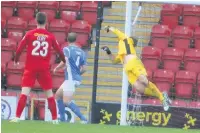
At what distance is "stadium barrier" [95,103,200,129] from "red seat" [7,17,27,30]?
3674mm

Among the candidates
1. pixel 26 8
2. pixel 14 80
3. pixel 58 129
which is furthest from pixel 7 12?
pixel 58 129

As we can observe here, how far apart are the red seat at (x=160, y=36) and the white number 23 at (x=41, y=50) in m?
6.06

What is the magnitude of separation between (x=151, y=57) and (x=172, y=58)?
45cm

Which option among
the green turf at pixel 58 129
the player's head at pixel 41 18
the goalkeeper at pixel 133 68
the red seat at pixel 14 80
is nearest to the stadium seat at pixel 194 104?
the goalkeeper at pixel 133 68

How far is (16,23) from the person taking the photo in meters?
18.0

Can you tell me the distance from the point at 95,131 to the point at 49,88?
1.12m

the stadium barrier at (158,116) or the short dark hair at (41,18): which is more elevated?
the short dark hair at (41,18)

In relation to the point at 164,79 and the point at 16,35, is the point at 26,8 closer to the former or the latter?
the point at 16,35

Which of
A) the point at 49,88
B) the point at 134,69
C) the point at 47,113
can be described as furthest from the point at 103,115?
the point at 49,88

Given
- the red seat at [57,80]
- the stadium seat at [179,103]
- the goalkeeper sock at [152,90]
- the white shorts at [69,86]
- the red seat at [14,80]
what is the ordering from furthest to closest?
the red seat at [14,80], the red seat at [57,80], the stadium seat at [179,103], the white shorts at [69,86], the goalkeeper sock at [152,90]

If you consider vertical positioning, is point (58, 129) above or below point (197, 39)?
below

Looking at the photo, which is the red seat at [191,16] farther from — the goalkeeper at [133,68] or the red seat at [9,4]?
the goalkeeper at [133,68]

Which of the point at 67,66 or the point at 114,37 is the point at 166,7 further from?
the point at 67,66

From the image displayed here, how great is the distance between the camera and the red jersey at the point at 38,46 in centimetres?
1153
